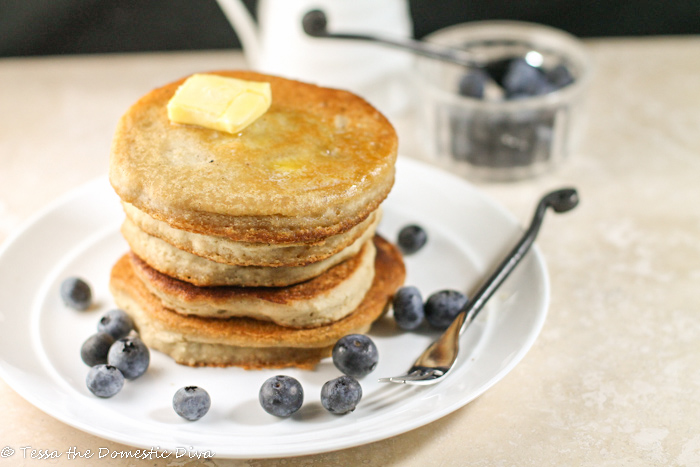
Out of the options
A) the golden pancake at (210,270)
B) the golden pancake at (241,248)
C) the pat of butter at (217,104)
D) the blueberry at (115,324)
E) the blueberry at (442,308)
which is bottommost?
the blueberry at (442,308)

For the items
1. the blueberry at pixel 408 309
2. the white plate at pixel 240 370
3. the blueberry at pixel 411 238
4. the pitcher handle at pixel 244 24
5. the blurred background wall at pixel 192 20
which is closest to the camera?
the white plate at pixel 240 370

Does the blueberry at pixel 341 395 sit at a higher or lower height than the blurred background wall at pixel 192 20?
higher

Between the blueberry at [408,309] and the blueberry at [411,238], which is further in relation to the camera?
the blueberry at [411,238]

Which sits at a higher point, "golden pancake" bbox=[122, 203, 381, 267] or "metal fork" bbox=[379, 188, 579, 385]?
"golden pancake" bbox=[122, 203, 381, 267]

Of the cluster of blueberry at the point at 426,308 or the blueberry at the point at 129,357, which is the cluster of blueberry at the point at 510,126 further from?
the blueberry at the point at 129,357

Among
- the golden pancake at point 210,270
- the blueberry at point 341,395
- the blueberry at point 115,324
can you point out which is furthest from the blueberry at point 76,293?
the blueberry at point 341,395

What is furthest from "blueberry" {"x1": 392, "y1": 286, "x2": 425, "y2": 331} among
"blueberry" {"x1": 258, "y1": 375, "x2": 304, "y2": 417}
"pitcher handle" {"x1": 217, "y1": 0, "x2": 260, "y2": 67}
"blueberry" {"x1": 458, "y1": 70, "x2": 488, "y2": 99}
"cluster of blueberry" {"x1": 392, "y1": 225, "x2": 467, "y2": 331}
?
"pitcher handle" {"x1": 217, "y1": 0, "x2": 260, "y2": 67}

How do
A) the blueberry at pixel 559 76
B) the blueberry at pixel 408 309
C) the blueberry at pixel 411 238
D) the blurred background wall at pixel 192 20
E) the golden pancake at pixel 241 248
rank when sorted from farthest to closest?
1. the blurred background wall at pixel 192 20
2. the blueberry at pixel 559 76
3. the blueberry at pixel 411 238
4. the blueberry at pixel 408 309
5. the golden pancake at pixel 241 248

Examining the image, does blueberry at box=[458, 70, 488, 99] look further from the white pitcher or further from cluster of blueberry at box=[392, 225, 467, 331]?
cluster of blueberry at box=[392, 225, 467, 331]
